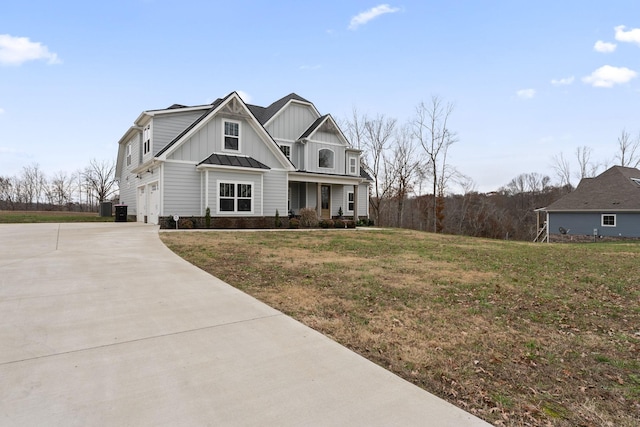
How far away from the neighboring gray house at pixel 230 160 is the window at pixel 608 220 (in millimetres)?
20713

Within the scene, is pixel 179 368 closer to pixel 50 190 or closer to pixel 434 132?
pixel 434 132

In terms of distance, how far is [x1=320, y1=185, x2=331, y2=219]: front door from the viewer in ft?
74.8

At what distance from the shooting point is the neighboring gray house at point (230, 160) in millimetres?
15906

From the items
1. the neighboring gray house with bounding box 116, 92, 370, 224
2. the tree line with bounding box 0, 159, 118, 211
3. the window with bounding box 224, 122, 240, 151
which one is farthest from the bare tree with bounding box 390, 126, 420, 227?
the tree line with bounding box 0, 159, 118, 211

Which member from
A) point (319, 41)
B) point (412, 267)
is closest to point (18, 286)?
point (412, 267)

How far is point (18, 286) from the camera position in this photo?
4730mm

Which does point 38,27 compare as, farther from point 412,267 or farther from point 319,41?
point 412,267

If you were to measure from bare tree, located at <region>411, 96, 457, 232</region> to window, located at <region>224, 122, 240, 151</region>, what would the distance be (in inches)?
816

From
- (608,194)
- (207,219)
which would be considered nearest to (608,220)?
(608,194)

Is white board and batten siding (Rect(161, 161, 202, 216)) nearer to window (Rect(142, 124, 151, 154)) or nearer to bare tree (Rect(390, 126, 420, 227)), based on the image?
window (Rect(142, 124, 151, 154))

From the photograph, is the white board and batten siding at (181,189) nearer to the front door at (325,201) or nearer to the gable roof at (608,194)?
the front door at (325,201)

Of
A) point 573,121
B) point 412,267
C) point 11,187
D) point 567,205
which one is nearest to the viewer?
point 412,267

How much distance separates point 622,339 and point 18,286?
7912 mm

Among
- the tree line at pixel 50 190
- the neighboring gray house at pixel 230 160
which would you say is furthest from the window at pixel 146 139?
the tree line at pixel 50 190
